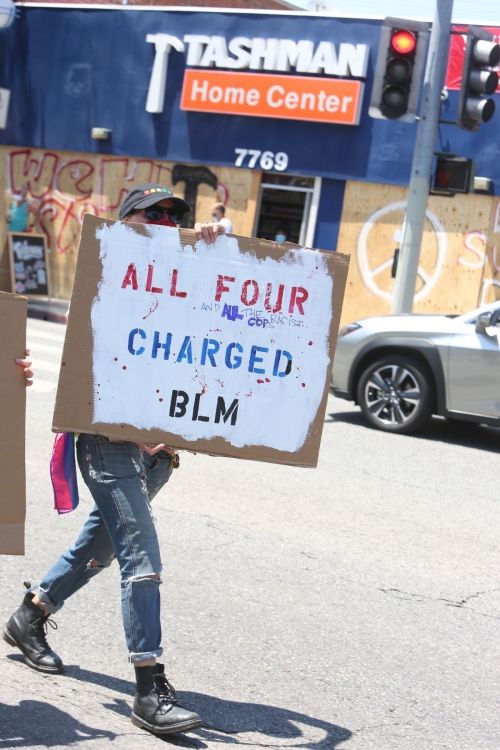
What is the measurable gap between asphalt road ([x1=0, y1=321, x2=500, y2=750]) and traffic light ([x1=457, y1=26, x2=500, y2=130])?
5.55 m

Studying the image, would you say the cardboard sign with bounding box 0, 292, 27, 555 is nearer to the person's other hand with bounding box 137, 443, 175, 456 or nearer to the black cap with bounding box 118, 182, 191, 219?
the person's other hand with bounding box 137, 443, 175, 456

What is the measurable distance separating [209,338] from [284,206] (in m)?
16.2

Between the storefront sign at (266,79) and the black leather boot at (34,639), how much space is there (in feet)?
50.7

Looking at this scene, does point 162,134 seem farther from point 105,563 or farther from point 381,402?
point 105,563

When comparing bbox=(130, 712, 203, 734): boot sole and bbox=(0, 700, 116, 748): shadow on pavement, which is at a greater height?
bbox=(130, 712, 203, 734): boot sole

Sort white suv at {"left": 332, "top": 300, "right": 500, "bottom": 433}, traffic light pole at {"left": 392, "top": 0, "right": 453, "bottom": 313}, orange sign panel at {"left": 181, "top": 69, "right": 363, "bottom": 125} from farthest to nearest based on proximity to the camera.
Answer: orange sign panel at {"left": 181, "top": 69, "right": 363, "bottom": 125}, traffic light pole at {"left": 392, "top": 0, "right": 453, "bottom": 313}, white suv at {"left": 332, "top": 300, "right": 500, "bottom": 433}

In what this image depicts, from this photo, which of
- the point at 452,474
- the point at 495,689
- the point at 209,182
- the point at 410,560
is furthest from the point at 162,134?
the point at 495,689

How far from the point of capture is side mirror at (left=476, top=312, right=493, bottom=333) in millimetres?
10984

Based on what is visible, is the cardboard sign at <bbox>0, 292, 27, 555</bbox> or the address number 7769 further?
the address number 7769

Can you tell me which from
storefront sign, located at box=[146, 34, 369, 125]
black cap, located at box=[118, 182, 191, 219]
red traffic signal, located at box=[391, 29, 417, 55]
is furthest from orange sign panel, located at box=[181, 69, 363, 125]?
black cap, located at box=[118, 182, 191, 219]

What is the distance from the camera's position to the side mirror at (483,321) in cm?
1098

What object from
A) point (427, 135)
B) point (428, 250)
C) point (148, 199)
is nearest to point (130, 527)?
point (148, 199)

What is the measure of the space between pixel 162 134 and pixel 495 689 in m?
17.4

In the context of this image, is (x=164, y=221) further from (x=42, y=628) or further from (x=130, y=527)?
(x=42, y=628)
